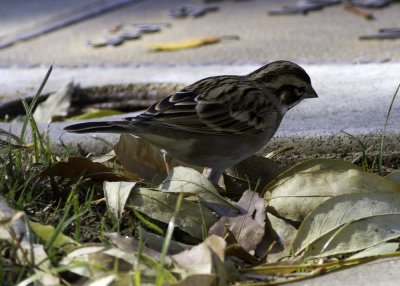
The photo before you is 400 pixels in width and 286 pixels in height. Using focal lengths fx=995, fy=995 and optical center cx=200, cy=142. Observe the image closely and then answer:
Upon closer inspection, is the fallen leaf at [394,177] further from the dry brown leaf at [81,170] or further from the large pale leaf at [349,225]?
the dry brown leaf at [81,170]

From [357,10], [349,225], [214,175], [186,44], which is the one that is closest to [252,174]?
[214,175]

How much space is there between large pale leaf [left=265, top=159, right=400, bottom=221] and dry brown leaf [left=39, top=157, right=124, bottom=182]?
59 cm

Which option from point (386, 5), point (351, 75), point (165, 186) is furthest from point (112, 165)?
point (386, 5)

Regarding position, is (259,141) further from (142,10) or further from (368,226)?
(142,10)

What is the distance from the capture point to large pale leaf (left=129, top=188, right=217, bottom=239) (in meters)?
3.14

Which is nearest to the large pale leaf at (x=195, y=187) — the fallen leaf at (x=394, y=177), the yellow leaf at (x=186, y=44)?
the fallen leaf at (x=394, y=177)

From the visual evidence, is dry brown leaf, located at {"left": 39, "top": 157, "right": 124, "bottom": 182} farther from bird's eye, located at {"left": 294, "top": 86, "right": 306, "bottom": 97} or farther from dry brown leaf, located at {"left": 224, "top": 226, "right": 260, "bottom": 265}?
bird's eye, located at {"left": 294, "top": 86, "right": 306, "bottom": 97}

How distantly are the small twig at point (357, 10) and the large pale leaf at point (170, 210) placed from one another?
3969 millimetres

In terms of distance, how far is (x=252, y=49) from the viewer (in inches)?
241

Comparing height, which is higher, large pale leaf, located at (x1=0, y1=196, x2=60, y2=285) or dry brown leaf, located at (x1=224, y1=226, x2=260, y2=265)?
large pale leaf, located at (x1=0, y1=196, x2=60, y2=285)

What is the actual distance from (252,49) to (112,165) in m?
2.51

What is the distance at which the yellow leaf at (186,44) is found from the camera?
6387 millimetres

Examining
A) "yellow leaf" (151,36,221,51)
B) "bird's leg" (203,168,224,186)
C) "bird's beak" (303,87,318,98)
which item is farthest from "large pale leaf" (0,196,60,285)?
"yellow leaf" (151,36,221,51)

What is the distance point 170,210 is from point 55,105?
6.47ft
